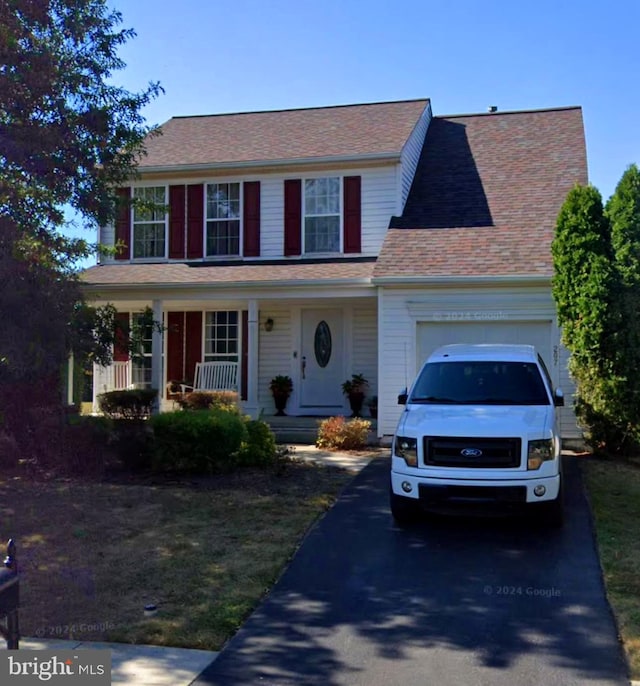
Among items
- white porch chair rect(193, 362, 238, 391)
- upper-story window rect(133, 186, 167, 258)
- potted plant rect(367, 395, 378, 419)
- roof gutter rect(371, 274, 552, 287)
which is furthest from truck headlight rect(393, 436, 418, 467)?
upper-story window rect(133, 186, 167, 258)

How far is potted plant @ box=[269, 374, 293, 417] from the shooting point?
601 inches

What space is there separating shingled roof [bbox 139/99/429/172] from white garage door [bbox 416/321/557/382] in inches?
161

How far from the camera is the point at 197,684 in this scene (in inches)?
162

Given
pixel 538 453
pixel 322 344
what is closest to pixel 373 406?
pixel 322 344

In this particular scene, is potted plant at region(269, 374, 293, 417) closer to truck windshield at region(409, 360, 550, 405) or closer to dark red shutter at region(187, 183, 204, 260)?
dark red shutter at region(187, 183, 204, 260)

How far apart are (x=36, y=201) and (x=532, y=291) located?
8.11 m

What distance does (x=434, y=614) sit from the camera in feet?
16.7

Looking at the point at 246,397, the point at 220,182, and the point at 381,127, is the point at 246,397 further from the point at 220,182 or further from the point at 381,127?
the point at 381,127

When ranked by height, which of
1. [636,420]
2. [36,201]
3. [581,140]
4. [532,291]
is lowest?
[636,420]

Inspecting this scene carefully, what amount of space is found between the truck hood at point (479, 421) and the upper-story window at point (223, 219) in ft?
29.5

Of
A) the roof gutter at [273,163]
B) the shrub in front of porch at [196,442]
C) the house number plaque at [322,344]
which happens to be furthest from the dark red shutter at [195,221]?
the shrub in front of porch at [196,442]

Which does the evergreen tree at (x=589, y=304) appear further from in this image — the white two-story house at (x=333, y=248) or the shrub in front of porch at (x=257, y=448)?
the shrub in front of porch at (x=257, y=448)

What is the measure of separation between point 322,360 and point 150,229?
4.98 metres

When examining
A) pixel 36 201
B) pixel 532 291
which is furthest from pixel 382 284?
pixel 36 201
